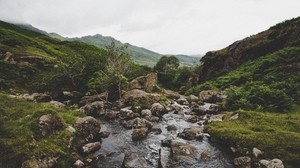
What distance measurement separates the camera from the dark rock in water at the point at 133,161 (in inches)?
982

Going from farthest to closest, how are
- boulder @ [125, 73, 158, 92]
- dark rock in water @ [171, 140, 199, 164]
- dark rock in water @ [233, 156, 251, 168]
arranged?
boulder @ [125, 73, 158, 92], dark rock in water @ [171, 140, 199, 164], dark rock in water @ [233, 156, 251, 168]

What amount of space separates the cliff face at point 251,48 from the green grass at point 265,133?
4203 centimetres

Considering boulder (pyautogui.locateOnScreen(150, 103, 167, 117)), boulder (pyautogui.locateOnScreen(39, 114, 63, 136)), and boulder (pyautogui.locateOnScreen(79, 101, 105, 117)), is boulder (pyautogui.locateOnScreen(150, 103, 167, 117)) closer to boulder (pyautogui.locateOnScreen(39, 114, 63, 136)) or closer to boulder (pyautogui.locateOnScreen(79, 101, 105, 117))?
boulder (pyautogui.locateOnScreen(79, 101, 105, 117))

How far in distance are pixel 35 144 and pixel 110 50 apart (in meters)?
43.6

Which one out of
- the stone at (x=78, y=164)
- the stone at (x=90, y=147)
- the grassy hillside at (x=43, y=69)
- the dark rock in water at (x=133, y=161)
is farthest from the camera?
the grassy hillside at (x=43, y=69)

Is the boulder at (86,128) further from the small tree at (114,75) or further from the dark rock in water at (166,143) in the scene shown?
the small tree at (114,75)

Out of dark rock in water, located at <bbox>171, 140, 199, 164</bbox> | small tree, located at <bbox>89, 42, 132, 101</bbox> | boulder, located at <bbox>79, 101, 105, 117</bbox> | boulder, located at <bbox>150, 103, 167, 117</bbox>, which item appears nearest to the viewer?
dark rock in water, located at <bbox>171, 140, 199, 164</bbox>

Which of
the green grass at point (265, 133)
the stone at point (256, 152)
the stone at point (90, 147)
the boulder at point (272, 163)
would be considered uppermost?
the green grass at point (265, 133)

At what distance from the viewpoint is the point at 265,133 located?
2783 cm

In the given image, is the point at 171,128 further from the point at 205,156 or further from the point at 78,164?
the point at 78,164

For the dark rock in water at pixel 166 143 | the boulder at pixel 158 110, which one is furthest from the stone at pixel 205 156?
the boulder at pixel 158 110

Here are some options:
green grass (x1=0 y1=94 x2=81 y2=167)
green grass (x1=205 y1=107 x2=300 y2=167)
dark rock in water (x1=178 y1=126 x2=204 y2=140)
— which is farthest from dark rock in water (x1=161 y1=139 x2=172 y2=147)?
green grass (x1=0 y1=94 x2=81 y2=167)

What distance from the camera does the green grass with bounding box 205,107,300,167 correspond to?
78.9ft

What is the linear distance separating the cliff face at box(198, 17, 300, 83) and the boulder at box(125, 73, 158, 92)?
27.3m
